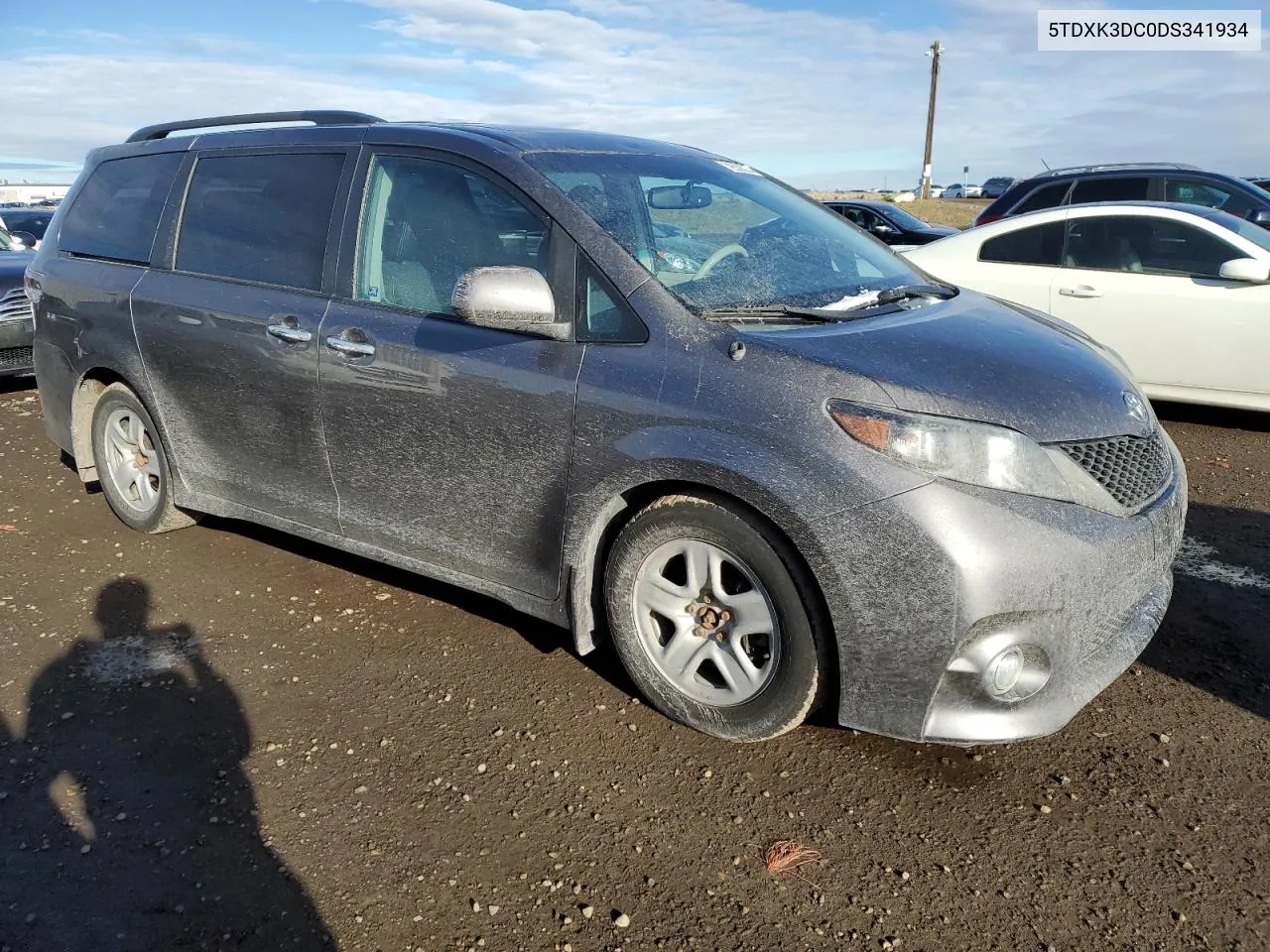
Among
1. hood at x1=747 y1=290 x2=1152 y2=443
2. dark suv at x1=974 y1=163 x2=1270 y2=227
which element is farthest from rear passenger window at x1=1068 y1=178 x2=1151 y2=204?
hood at x1=747 y1=290 x2=1152 y2=443

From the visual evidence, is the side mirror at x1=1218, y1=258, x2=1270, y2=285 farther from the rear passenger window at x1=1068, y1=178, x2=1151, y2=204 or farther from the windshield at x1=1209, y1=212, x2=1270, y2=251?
the rear passenger window at x1=1068, y1=178, x2=1151, y2=204

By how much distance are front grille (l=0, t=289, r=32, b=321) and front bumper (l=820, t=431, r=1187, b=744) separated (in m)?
7.90

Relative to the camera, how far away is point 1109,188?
31.1 ft

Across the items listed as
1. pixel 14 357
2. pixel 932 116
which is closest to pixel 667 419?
pixel 14 357

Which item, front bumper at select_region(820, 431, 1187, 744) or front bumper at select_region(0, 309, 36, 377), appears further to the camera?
front bumper at select_region(0, 309, 36, 377)

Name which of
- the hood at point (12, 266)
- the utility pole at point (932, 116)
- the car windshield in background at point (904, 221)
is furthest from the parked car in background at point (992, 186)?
the hood at point (12, 266)

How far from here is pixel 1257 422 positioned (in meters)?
6.73

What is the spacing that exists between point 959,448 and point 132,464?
404 centimetres

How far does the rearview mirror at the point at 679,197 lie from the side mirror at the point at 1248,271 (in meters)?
4.17

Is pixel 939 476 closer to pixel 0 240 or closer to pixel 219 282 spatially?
pixel 219 282

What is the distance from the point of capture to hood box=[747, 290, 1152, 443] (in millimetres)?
2713

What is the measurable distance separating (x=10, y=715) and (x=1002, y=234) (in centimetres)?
662

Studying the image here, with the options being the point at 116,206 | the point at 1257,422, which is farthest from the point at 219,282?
the point at 1257,422

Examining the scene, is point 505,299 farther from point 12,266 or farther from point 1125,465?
point 12,266
